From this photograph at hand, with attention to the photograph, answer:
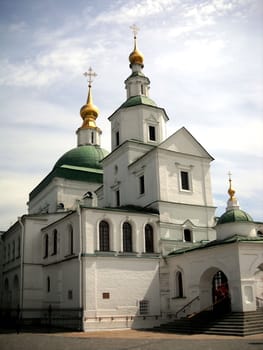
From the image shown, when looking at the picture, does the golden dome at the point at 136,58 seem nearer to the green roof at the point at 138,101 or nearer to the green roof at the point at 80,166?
the green roof at the point at 138,101

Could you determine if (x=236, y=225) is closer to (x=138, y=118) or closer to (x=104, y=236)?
(x=104, y=236)

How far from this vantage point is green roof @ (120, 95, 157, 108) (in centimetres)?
3300

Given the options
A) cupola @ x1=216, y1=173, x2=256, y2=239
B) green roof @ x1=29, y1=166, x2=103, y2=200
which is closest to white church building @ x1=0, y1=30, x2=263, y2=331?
cupola @ x1=216, y1=173, x2=256, y2=239

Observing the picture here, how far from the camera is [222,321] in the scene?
2014 cm

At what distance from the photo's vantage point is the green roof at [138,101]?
3300 centimetres

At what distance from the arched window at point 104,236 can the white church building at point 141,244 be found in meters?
0.06

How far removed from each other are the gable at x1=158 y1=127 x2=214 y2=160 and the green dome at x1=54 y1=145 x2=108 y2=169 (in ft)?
45.6

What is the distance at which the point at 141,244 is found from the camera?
26.6 meters

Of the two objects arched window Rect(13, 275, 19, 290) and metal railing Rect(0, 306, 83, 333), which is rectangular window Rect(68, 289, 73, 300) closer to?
metal railing Rect(0, 306, 83, 333)

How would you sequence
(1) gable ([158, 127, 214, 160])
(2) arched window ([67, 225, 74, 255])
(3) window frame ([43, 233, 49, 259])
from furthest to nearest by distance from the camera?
(3) window frame ([43, 233, 49, 259])
(1) gable ([158, 127, 214, 160])
(2) arched window ([67, 225, 74, 255])

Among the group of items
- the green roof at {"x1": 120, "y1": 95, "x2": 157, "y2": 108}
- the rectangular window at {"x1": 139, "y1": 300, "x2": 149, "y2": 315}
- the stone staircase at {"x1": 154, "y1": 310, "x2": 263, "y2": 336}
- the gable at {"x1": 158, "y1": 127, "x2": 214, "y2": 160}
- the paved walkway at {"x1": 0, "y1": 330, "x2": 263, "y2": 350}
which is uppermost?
the green roof at {"x1": 120, "y1": 95, "x2": 157, "y2": 108}

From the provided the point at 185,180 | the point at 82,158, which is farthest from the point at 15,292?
the point at 185,180

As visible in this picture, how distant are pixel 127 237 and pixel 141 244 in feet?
3.33

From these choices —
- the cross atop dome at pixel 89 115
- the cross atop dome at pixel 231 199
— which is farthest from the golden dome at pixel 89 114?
the cross atop dome at pixel 231 199
